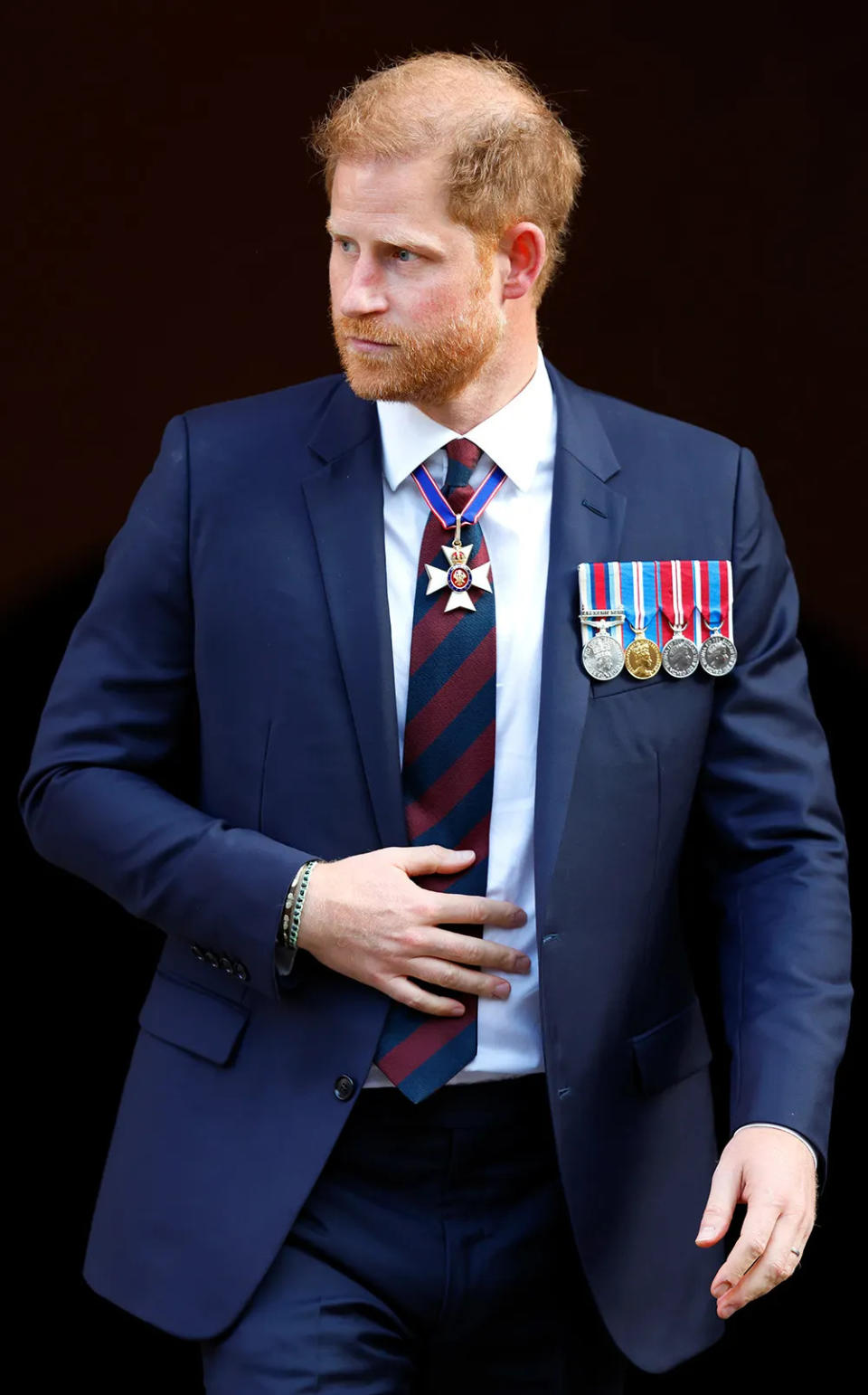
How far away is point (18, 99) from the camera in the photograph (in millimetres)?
3363

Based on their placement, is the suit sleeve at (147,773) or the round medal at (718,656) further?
the round medal at (718,656)

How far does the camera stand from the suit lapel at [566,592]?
8.55 ft

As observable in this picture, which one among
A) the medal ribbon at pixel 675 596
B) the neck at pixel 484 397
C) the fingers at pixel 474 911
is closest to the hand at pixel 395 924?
the fingers at pixel 474 911

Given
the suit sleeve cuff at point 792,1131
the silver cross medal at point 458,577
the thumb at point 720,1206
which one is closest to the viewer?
the thumb at point 720,1206

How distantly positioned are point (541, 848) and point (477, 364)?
1.90ft

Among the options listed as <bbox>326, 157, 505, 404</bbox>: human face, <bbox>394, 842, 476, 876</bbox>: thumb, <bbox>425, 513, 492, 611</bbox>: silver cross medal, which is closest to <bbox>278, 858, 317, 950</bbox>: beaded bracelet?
<bbox>394, 842, 476, 876</bbox>: thumb

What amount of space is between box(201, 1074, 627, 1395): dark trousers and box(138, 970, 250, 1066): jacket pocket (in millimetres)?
173

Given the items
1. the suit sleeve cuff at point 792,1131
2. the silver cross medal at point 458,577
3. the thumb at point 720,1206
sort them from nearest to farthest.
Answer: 1. the thumb at point 720,1206
2. the suit sleeve cuff at point 792,1131
3. the silver cross medal at point 458,577

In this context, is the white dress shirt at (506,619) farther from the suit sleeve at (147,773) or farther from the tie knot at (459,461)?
the suit sleeve at (147,773)

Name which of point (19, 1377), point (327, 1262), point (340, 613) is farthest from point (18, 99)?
point (19, 1377)

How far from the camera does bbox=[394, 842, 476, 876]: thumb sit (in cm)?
255

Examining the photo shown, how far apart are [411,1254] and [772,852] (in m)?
0.65

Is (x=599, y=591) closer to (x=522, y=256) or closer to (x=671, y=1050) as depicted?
(x=522, y=256)

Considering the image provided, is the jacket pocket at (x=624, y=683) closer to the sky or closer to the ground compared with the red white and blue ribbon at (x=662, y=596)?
closer to the ground
